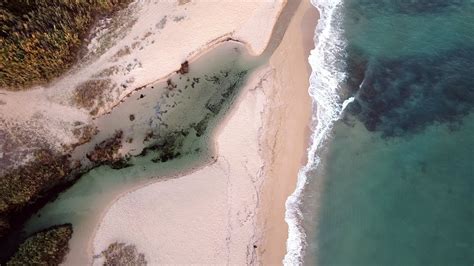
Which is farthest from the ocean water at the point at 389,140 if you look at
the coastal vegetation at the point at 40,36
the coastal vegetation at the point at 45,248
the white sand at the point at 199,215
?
the coastal vegetation at the point at 40,36

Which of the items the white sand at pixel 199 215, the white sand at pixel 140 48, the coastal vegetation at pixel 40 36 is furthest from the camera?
the white sand at pixel 140 48

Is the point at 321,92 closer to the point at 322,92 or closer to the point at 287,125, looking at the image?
the point at 322,92

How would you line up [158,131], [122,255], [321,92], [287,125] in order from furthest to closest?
1. [321,92]
2. [287,125]
3. [158,131]
4. [122,255]

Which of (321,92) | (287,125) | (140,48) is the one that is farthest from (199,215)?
(140,48)

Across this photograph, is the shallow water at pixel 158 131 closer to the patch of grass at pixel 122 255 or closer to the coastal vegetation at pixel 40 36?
the patch of grass at pixel 122 255

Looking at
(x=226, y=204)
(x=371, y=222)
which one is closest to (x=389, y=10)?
(x=371, y=222)

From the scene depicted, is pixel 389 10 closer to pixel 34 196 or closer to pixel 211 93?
pixel 211 93
